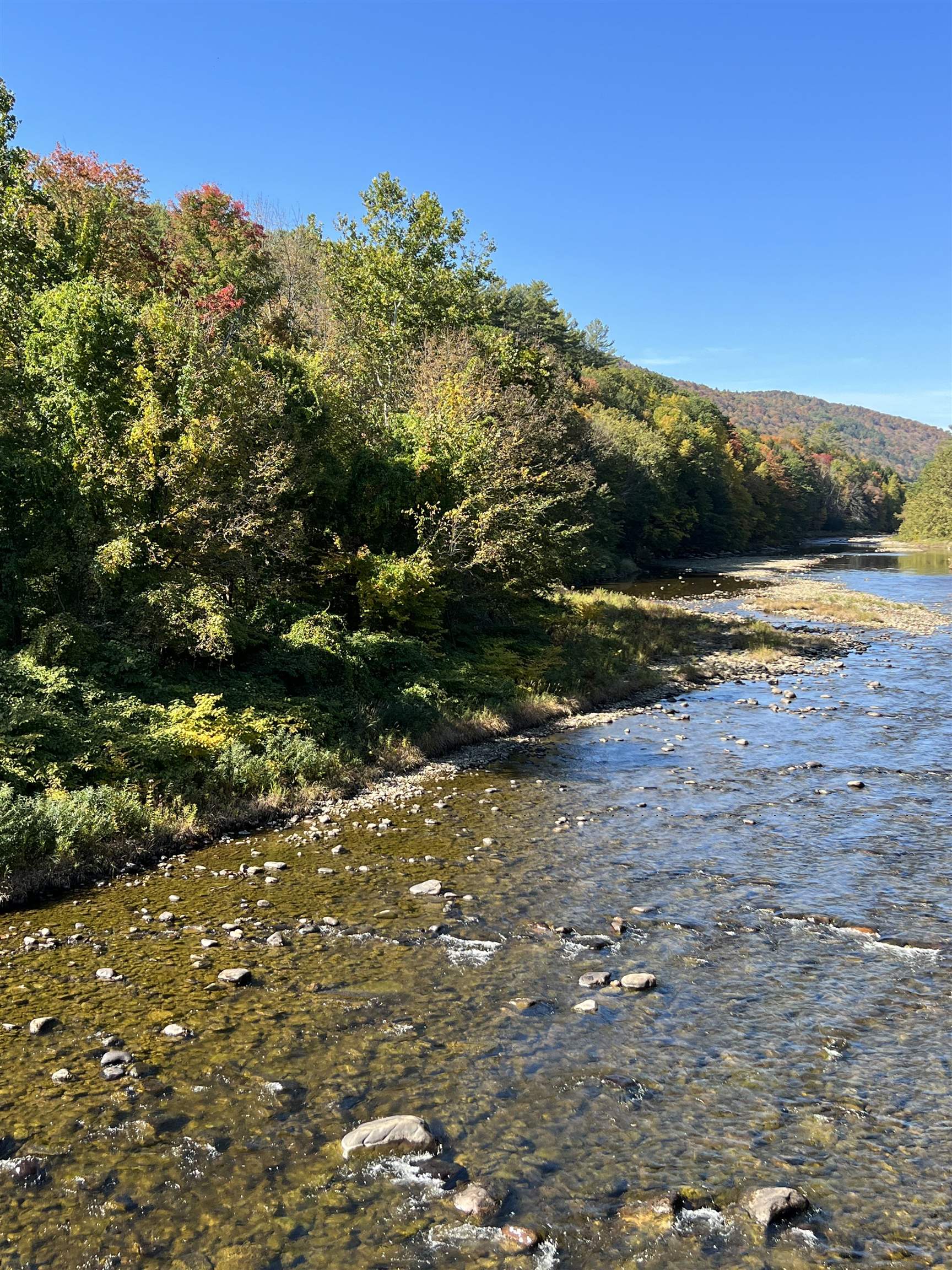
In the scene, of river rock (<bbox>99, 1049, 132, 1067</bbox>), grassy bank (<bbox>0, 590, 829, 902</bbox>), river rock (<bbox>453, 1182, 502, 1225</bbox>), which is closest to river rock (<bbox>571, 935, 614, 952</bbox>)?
river rock (<bbox>453, 1182, 502, 1225</bbox>)

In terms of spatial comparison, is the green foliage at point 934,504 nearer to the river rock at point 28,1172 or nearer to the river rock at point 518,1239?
the river rock at point 518,1239

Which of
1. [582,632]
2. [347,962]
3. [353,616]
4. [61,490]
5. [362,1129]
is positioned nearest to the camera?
[362,1129]

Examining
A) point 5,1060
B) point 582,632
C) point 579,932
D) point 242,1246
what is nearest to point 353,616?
point 582,632

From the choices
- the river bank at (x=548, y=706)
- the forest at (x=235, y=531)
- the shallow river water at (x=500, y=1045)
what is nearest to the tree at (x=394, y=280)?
the forest at (x=235, y=531)

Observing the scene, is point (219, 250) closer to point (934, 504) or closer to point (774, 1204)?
point (774, 1204)

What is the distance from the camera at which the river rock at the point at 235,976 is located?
9.39 meters

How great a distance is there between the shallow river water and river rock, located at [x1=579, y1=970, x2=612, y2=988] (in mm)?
163

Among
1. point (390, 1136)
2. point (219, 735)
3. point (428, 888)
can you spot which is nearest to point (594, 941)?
point (428, 888)

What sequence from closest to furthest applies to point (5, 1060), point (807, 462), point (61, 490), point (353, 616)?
point (5, 1060) < point (61, 490) < point (353, 616) < point (807, 462)

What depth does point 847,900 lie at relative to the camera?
464 inches

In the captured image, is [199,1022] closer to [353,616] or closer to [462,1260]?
[462,1260]

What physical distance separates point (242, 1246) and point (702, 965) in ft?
19.4

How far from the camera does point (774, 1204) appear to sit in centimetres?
620

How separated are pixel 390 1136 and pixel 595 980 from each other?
331 centimetres
